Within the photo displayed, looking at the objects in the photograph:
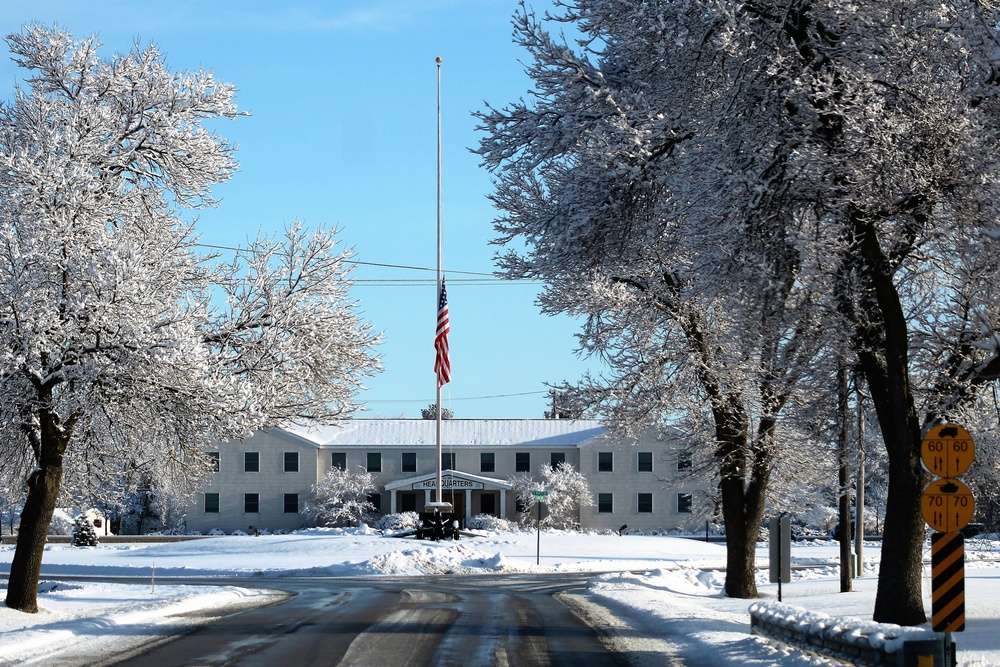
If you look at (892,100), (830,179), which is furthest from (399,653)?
(892,100)

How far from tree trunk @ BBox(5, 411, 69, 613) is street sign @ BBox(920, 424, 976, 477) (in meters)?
15.3

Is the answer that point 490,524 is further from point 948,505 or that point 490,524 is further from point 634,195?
point 948,505

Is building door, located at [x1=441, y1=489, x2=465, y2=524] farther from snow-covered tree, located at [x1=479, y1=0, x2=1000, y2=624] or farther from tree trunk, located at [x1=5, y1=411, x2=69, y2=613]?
snow-covered tree, located at [x1=479, y1=0, x2=1000, y2=624]

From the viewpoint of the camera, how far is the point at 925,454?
10336 millimetres

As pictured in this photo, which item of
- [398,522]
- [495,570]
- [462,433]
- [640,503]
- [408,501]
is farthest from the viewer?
[462,433]

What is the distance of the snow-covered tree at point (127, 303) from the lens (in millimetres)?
17766

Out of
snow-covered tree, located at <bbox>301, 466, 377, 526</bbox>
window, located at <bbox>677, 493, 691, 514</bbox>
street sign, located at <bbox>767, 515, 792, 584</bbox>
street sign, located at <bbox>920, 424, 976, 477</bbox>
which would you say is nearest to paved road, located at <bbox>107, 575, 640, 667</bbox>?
street sign, located at <bbox>767, 515, 792, 584</bbox>

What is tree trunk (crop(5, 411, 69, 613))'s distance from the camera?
65.9 ft

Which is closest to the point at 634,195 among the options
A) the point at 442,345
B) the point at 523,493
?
the point at 442,345

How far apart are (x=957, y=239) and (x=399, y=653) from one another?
850cm

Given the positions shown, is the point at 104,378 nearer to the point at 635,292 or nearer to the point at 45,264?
the point at 45,264

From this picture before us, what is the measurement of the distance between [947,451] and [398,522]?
6026cm

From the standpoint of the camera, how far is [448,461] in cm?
7906

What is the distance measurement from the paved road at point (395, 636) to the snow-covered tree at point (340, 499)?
4741cm
